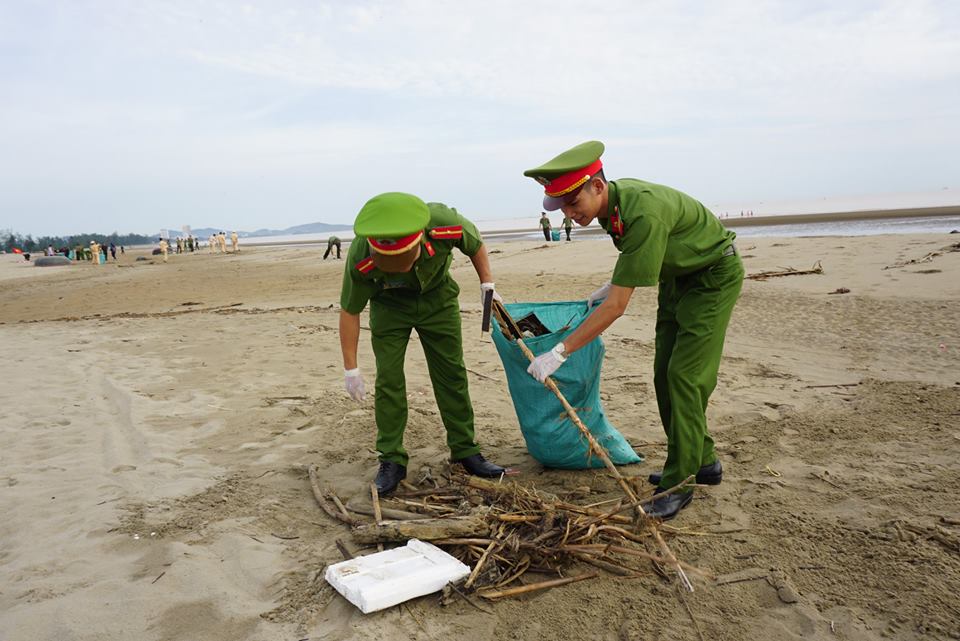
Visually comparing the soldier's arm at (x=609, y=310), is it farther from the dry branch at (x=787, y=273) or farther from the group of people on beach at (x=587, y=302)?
the dry branch at (x=787, y=273)

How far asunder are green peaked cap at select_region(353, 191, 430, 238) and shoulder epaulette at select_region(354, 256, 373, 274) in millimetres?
137

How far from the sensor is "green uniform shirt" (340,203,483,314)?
301 cm

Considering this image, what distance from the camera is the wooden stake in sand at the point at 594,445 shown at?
7.55 feet

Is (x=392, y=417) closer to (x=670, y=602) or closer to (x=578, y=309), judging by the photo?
(x=578, y=309)

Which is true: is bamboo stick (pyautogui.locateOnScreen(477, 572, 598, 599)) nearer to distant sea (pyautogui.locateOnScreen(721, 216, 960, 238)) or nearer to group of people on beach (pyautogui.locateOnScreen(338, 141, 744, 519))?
group of people on beach (pyautogui.locateOnScreen(338, 141, 744, 519))

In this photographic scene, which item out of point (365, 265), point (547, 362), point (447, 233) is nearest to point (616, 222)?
→ point (547, 362)

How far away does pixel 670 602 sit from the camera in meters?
2.25

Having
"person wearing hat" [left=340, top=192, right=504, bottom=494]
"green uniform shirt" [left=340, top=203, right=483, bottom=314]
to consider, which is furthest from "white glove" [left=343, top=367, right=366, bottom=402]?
"green uniform shirt" [left=340, top=203, right=483, bottom=314]

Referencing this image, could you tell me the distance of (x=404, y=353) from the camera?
129 inches

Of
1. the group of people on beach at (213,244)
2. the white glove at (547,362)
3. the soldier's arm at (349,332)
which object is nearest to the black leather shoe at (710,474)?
the white glove at (547,362)

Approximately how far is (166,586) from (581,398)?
74.1 inches

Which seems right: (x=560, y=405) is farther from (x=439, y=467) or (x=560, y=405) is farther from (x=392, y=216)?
(x=392, y=216)

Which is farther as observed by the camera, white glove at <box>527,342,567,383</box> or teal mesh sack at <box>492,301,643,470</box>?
teal mesh sack at <box>492,301,643,470</box>

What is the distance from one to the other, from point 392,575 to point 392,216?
1385mm
